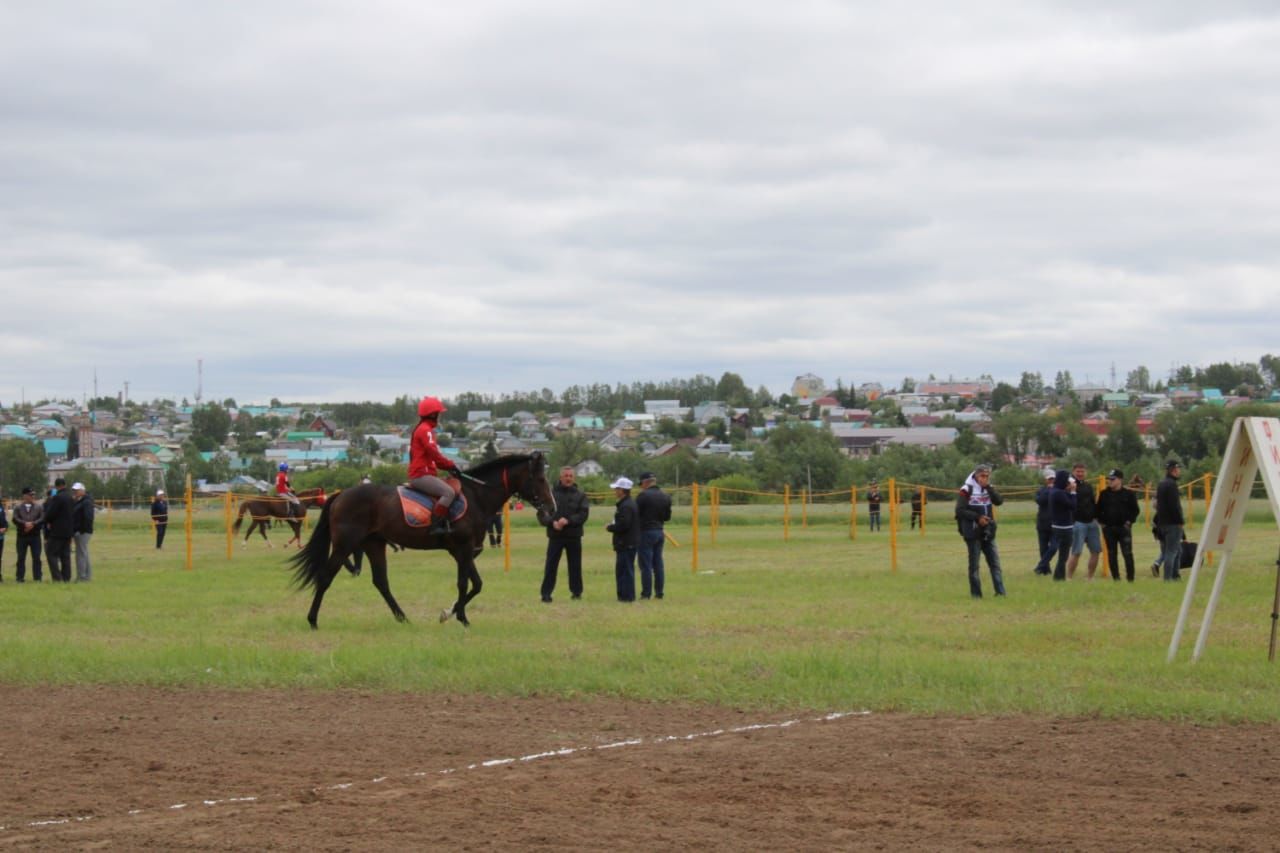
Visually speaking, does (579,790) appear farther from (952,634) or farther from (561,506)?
(561,506)

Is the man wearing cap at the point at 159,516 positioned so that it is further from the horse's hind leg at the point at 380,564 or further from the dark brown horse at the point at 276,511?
the horse's hind leg at the point at 380,564

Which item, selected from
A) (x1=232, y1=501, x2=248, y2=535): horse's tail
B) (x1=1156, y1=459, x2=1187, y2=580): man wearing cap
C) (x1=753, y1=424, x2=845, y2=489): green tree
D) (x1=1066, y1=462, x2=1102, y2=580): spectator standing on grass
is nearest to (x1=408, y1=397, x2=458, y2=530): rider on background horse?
(x1=1066, y1=462, x2=1102, y2=580): spectator standing on grass

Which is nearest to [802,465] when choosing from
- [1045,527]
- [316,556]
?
[1045,527]

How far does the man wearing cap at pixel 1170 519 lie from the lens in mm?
22828

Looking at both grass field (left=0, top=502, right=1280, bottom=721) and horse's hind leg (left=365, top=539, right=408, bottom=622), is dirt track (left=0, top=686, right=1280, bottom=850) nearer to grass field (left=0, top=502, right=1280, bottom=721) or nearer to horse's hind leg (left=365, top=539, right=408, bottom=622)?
grass field (left=0, top=502, right=1280, bottom=721)

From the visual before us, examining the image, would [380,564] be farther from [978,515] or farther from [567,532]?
[978,515]

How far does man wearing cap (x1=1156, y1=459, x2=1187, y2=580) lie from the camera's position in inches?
899

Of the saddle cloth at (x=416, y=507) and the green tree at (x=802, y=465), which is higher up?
the saddle cloth at (x=416, y=507)

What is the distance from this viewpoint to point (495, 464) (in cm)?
1812

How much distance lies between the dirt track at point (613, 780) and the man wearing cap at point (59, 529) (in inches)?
579

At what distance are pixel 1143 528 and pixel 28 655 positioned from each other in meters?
35.4

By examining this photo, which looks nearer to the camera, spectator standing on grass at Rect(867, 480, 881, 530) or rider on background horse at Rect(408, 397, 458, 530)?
rider on background horse at Rect(408, 397, 458, 530)

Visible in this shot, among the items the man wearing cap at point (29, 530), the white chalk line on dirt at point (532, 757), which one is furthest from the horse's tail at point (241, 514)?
the white chalk line on dirt at point (532, 757)

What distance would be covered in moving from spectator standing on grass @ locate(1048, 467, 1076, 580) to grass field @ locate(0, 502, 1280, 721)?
0.79 metres
